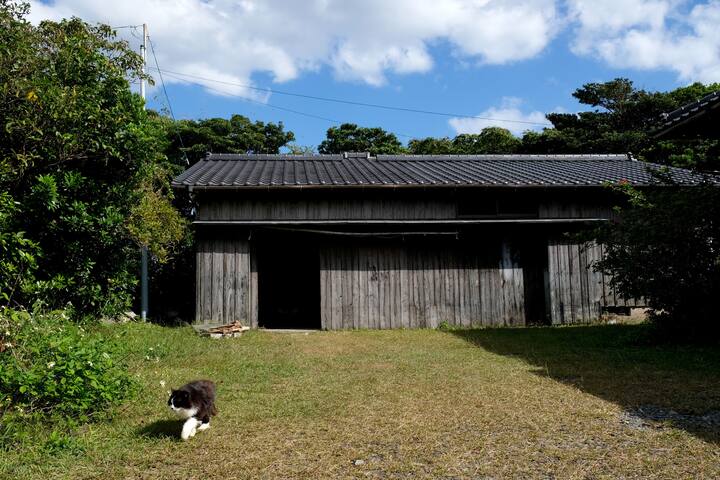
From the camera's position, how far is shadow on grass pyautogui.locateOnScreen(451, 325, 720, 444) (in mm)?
4566

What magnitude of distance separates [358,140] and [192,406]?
82.8 feet

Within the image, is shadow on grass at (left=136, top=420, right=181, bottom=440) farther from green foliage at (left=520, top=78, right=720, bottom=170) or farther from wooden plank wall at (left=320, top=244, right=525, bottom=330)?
green foliage at (left=520, top=78, right=720, bottom=170)

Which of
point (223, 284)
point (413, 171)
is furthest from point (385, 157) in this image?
point (223, 284)

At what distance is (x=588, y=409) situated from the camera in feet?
15.6

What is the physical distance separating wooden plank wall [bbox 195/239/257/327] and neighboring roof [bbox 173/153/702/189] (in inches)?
55.8

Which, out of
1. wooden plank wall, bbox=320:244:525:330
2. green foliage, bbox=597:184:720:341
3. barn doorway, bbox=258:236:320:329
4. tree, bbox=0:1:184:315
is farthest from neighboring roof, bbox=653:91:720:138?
barn doorway, bbox=258:236:320:329

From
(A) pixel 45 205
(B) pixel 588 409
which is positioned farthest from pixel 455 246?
(A) pixel 45 205

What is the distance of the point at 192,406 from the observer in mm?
4137

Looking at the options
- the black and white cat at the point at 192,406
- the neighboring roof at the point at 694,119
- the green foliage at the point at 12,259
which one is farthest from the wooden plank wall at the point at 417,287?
the black and white cat at the point at 192,406

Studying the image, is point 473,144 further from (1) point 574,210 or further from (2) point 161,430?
(2) point 161,430

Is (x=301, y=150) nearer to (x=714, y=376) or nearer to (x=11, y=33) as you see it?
(x=11, y=33)

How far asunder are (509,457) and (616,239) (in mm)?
6205

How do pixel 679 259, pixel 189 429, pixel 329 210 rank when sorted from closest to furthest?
pixel 189 429 < pixel 679 259 < pixel 329 210

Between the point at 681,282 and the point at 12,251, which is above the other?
the point at 12,251
